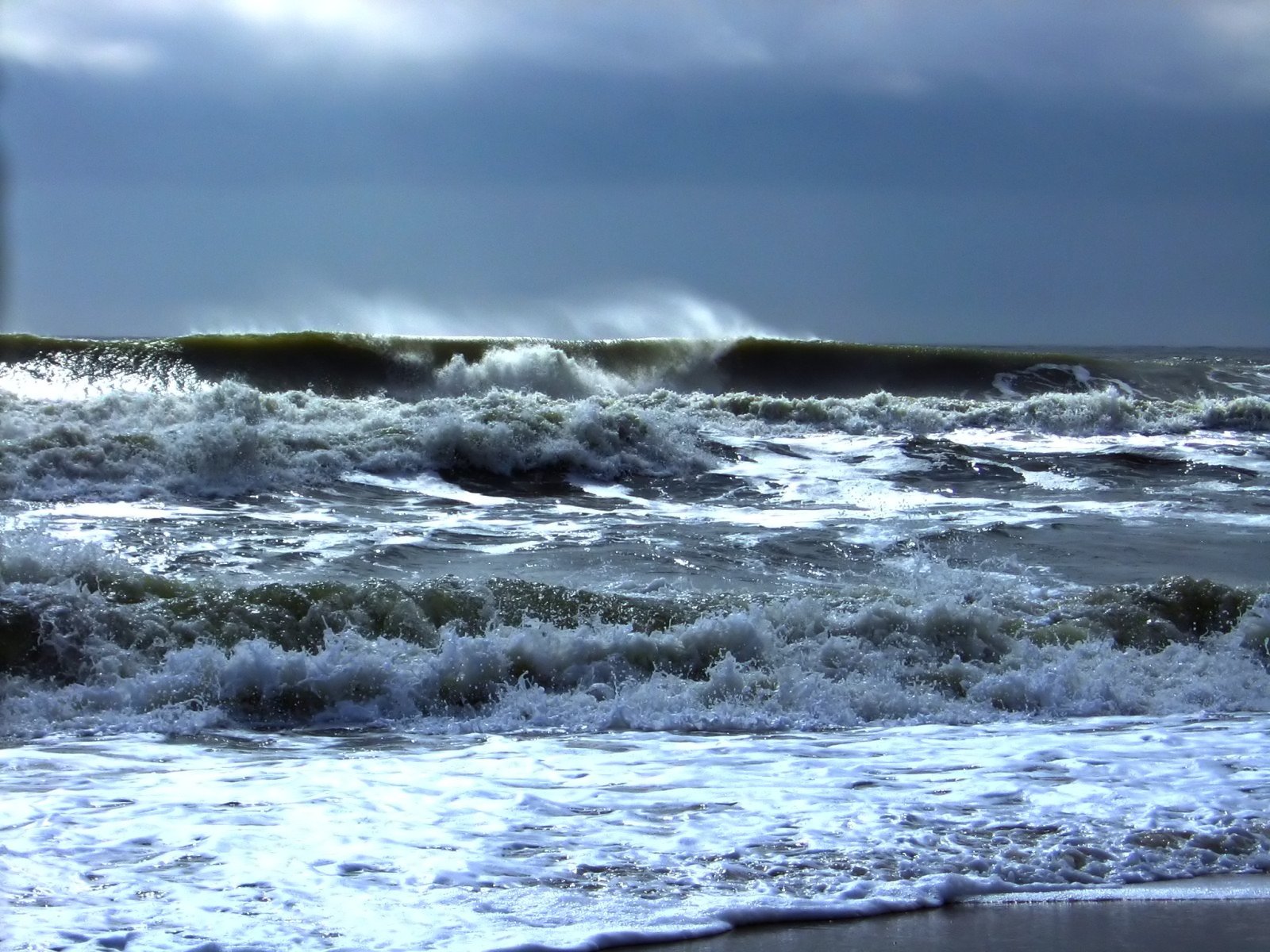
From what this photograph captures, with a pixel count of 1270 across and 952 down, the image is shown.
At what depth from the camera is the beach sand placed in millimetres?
3254

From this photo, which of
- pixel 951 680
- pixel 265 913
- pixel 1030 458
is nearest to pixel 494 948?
pixel 265 913

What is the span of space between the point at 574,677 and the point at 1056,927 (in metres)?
3.40

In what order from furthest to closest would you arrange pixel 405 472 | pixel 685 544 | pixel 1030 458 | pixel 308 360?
pixel 308 360 → pixel 1030 458 → pixel 405 472 → pixel 685 544

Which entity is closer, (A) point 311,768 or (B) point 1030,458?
(A) point 311,768

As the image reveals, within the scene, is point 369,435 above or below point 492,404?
below

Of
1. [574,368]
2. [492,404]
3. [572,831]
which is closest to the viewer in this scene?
[572,831]

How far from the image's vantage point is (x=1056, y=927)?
3377mm

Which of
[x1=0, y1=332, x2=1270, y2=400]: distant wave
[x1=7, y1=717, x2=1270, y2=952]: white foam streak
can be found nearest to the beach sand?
[x1=7, y1=717, x2=1270, y2=952]: white foam streak

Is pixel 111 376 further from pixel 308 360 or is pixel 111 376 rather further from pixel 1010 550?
pixel 1010 550

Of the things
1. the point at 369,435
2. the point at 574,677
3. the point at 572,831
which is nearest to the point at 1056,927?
the point at 572,831

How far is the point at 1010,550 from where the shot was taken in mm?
9727

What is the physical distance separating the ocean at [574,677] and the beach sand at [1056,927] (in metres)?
0.09

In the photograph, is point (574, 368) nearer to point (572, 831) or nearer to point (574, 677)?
point (574, 677)

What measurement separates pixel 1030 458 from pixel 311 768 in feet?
39.9
